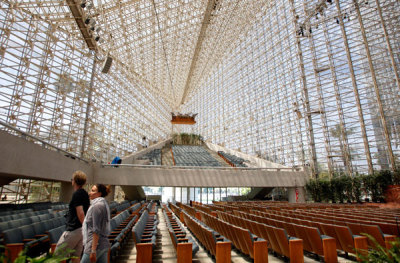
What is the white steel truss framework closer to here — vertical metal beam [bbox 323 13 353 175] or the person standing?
vertical metal beam [bbox 323 13 353 175]

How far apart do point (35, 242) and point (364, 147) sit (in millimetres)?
19954

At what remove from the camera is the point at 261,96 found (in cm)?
2784

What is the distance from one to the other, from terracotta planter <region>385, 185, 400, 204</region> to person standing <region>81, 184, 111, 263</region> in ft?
52.4

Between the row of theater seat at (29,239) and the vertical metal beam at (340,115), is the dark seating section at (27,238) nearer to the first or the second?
the row of theater seat at (29,239)

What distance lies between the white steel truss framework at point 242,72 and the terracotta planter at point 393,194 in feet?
9.90

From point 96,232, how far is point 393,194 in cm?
1655

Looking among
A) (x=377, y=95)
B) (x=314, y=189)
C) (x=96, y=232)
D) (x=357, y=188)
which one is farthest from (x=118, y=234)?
(x=377, y=95)

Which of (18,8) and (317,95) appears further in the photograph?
(317,95)

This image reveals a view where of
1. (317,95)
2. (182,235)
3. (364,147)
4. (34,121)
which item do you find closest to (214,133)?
(317,95)

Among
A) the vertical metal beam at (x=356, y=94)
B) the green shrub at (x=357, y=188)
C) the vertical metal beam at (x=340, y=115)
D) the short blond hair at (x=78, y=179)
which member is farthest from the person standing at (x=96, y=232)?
the vertical metal beam at (x=340, y=115)

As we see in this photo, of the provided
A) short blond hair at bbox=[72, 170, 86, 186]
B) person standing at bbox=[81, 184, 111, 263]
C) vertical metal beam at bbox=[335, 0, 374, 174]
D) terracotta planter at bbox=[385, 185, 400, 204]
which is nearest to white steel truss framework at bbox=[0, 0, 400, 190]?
vertical metal beam at bbox=[335, 0, 374, 174]

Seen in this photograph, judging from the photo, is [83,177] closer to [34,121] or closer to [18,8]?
[34,121]

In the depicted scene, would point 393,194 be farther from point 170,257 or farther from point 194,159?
point 194,159

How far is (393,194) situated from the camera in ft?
44.3
